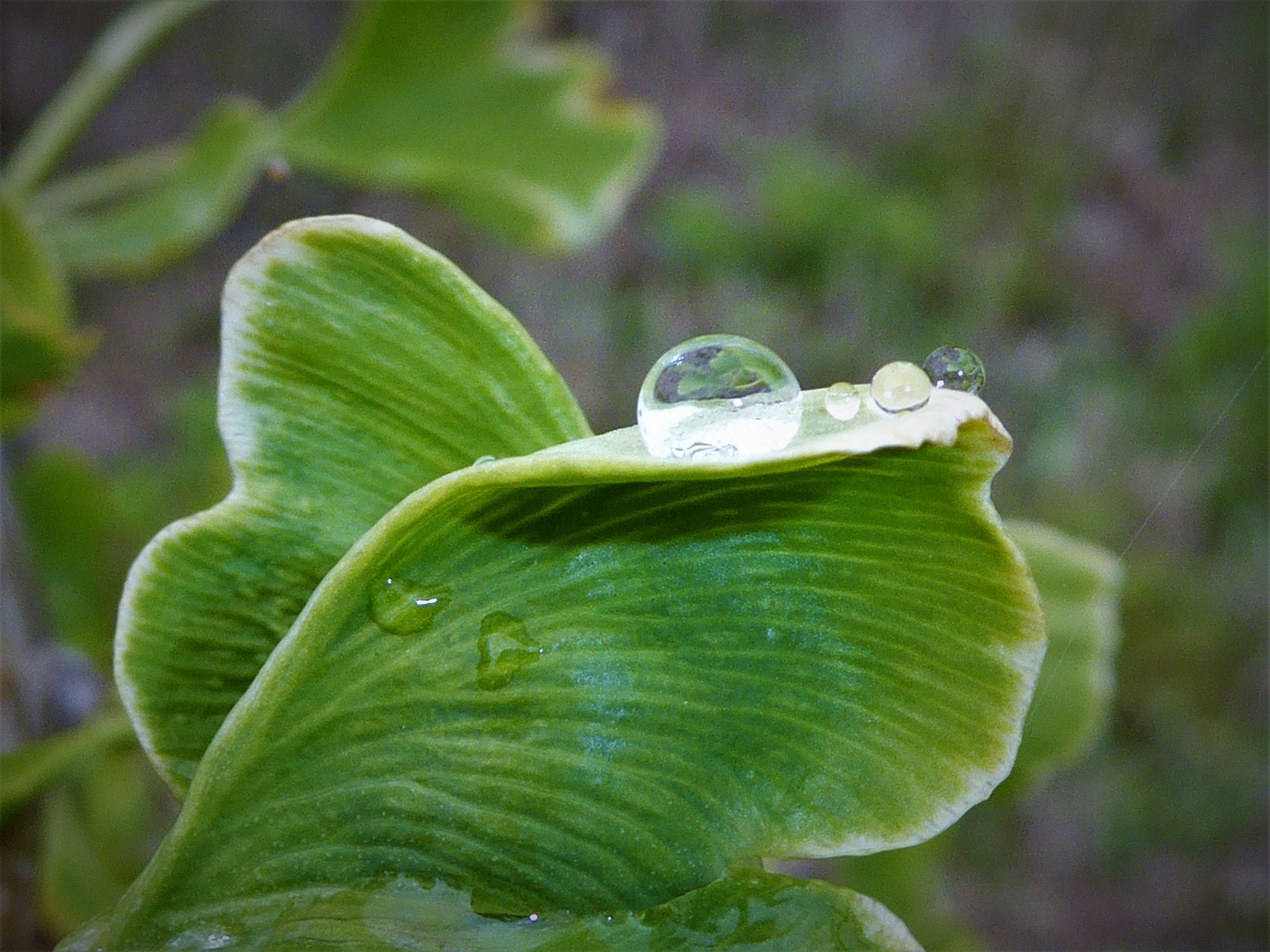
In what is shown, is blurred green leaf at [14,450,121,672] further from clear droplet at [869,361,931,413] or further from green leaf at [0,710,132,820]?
clear droplet at [869,361,931,413]

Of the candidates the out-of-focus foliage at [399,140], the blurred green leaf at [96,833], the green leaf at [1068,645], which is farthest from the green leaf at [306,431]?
the out-of-focus foliage at [399,140]

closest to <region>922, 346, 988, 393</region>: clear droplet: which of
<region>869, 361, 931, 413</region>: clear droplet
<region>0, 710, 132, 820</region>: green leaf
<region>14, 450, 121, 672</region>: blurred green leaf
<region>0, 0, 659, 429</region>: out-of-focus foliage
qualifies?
<region>869, 361, 931, 413</region>: clear droplet

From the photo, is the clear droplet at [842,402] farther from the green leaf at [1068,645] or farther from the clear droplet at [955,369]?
the green leaf at [1068,645]

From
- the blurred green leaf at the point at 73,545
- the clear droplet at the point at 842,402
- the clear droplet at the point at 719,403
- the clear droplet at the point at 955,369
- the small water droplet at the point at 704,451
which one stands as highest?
the clear droplet at the point at 955,369

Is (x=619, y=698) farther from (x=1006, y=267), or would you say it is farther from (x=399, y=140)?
(x=1006, y=267)

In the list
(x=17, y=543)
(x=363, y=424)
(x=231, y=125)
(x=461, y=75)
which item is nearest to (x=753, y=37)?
(x=461, y=75)

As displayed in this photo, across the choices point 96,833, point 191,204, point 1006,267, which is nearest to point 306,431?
point 96,833
